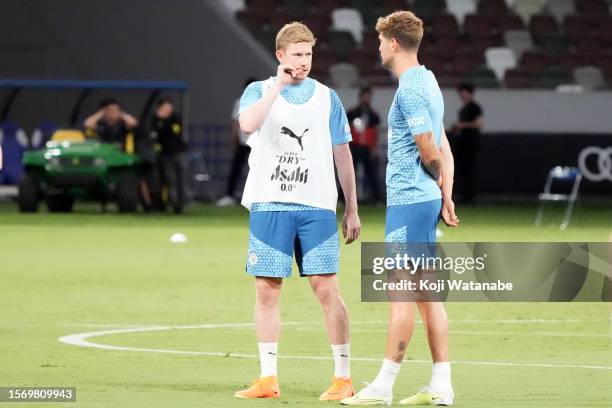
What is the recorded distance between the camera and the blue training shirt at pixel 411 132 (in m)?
8.80

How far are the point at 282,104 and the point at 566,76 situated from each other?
2686 cm

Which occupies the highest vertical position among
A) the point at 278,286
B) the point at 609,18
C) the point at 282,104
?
the point at 609,18

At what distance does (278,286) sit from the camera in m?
9.46

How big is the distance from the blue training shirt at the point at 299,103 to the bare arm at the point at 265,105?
0.08 meters

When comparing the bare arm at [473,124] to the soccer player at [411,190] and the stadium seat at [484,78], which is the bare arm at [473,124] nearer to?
the stadium seat at [484,78]

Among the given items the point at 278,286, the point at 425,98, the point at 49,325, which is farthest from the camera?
the point at 49,325

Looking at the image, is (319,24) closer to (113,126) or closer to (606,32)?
(606,32)

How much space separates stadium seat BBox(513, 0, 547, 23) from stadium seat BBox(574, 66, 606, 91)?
324 cm

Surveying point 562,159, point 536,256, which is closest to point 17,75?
point 562,159

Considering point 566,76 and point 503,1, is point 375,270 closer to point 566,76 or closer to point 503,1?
point 566,76

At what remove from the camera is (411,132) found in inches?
348

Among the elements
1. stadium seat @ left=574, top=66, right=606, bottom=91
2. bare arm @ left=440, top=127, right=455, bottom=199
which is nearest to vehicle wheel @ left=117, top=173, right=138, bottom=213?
stadium seat @ left=574, top=66, right=606, bottom=91

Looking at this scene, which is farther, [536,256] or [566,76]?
[566,76]

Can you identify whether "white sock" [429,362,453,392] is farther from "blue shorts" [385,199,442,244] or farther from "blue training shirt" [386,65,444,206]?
"blue training shirt" [386,65,444,206]
